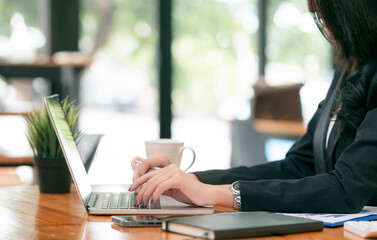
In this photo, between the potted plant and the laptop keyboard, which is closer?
the laptop keyboard

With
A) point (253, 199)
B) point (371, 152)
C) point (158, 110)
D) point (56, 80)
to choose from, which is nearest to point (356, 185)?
point (371, 152)

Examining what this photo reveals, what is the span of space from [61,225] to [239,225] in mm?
382

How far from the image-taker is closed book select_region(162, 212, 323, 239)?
1001mm

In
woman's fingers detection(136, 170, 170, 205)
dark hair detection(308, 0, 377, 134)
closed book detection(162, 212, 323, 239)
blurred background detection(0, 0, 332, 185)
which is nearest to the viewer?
closed book detection(162, 212, 323, 239)

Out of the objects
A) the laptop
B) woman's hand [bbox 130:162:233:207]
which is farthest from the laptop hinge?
woman's hand [bbox 130:162:233:207]

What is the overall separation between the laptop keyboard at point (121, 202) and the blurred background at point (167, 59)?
4.02 m

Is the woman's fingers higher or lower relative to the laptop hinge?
higher

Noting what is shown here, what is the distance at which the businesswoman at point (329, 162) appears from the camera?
1.29m

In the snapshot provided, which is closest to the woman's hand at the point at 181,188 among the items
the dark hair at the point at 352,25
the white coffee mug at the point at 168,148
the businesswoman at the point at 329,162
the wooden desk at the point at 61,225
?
the businesswoman at the point at 329,162

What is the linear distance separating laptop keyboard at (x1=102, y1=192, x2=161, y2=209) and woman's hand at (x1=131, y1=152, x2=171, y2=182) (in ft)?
0.19

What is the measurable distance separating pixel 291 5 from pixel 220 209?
5.47m

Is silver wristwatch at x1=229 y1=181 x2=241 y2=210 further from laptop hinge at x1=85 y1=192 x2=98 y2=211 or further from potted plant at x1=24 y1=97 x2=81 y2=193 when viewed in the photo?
potted plant at x1=24 y1=97 x2=81 y2=193

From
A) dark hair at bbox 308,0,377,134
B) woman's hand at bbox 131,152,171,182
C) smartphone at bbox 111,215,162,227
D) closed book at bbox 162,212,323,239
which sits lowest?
smartphone at bbox 111,215,162,227

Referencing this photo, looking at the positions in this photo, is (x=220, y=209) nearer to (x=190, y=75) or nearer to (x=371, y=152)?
(x=371, y=152)
